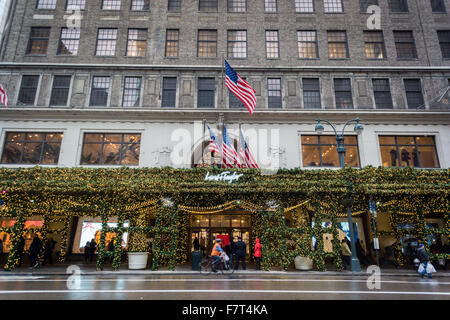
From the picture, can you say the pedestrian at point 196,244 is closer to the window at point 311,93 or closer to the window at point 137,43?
the window at point 311,93

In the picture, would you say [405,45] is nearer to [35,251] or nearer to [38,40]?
[38,40]

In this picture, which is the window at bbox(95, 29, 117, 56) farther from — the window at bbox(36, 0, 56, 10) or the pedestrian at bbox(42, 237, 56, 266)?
the pedestrian at bbox(42, 237, 56, 266)

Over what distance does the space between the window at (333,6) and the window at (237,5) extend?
22.0ft

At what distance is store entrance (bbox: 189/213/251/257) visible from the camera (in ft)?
70.6

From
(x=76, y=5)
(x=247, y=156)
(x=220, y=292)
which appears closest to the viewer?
(x=220, y=292)

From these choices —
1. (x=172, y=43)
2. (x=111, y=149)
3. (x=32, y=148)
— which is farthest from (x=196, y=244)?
(x=172, y=43)

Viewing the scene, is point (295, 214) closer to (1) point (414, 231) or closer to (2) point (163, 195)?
(1) point (414, 231)

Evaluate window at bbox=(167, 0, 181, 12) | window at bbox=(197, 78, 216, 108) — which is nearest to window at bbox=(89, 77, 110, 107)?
window at bbox=(197, 78, 216, 108)

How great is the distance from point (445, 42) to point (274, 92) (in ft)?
48.1

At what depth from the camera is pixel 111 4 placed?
893 inches

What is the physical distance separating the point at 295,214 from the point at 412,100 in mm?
12867

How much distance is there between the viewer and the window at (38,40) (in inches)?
854

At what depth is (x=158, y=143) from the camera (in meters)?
19.6
